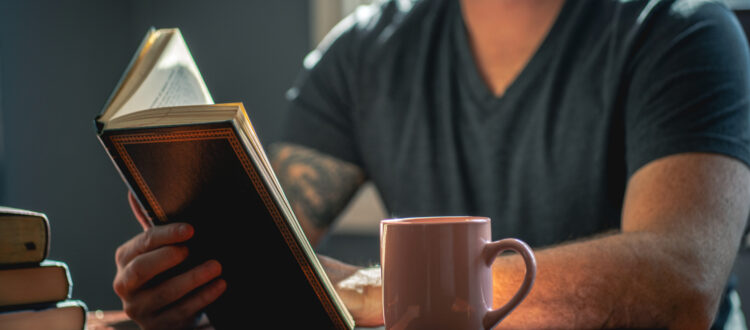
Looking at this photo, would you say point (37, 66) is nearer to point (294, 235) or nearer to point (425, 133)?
point (425, 133)

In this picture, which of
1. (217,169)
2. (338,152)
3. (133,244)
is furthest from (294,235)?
(338,152)

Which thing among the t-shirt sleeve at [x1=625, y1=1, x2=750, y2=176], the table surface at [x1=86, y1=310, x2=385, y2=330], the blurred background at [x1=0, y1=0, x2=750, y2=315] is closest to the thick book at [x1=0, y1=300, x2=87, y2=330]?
the table surface at [x1=86, y1=310, x2=385, y2=330]

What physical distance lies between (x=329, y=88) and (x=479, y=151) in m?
0.36

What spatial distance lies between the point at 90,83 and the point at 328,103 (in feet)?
4.88

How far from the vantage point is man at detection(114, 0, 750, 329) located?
670mm

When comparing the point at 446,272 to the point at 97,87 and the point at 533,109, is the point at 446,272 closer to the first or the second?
the point at 533,109

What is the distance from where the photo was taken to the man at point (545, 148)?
670 mm

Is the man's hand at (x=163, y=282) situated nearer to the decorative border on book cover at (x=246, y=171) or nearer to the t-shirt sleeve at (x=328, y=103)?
the decorative border on book cover at (x=246, y=171)

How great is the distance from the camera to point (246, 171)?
0.47 meters

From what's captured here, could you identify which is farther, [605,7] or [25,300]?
[605,7]

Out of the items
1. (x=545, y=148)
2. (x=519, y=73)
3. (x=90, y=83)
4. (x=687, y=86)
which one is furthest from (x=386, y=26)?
(x=90, y=83)

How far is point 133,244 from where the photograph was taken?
64 centimetres

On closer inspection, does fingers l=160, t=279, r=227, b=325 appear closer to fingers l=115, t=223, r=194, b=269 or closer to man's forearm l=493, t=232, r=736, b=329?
fingers l=115, t=223, r=194, b=269

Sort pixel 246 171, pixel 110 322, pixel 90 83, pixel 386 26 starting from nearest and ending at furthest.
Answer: pixel 246 171
pixel 110 322
pixel 386 26
pixel 90 83
